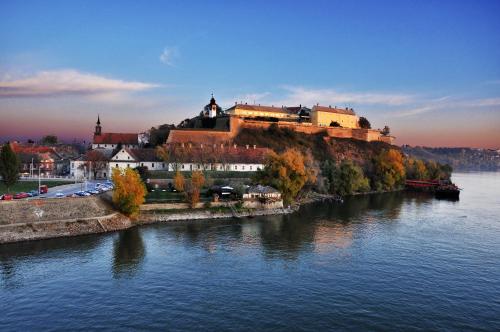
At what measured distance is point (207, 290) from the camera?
22.5m

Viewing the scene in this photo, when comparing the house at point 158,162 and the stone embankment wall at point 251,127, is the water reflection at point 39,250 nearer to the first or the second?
the house at point 158,162

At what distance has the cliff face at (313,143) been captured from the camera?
262ft

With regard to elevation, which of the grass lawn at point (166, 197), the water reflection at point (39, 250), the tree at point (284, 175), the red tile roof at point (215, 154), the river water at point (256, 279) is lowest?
the river water at point (256, 279)

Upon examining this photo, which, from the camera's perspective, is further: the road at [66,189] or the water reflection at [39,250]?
the road at [66,189]

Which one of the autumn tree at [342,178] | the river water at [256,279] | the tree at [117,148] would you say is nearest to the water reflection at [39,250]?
the river water at [256,279]

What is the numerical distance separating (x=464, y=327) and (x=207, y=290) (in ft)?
40.8

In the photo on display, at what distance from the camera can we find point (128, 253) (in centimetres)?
2916

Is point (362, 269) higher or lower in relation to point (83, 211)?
lower

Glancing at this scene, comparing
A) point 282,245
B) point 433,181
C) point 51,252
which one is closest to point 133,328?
point 51,252

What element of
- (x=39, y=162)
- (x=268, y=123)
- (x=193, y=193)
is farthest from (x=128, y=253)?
(x=268, y=123)

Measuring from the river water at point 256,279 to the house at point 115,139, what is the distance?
41901 millimetres

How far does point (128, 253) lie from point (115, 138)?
2026 inches

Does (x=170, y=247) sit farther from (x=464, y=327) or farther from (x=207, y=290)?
(x=464, y=327)

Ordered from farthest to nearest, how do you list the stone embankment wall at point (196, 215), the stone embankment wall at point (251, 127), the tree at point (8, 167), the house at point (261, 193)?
1. the stone embankment wall at point (251, 127)
2. the house at point (261, 193)
3. the stone embankment wall at point (196, 215)
4. the tree at point (8, 167)
